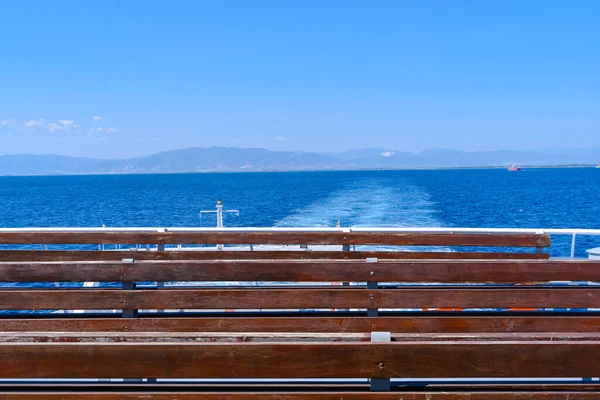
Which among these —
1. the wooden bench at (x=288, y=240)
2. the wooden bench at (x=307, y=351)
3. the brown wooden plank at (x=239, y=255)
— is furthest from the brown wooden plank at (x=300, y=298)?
the wooden bench at (x=288, y=240)

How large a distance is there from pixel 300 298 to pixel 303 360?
1.01 meters

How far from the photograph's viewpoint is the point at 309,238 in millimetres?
5348

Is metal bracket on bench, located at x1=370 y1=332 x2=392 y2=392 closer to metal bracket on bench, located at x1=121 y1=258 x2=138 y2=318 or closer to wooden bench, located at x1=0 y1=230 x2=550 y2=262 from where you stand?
metal bracket on bench, located at x1=121 y1=258 x2=138 y2=318

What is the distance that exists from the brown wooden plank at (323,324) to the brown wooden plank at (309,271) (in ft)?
1.17

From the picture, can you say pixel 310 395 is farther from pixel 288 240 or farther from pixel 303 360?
pixel 288 240

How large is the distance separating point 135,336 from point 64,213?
59878 mm

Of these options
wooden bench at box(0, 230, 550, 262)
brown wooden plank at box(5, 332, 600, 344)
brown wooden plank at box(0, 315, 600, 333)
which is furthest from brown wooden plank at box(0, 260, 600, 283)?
wooden bench at box(0, 230, 550, 262)

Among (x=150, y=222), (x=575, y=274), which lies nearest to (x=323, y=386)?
(x=575, y=274)

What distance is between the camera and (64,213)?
57.4 m

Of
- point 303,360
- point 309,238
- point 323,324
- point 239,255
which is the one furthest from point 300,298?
point 309,238

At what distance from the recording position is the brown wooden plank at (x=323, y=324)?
310 cm

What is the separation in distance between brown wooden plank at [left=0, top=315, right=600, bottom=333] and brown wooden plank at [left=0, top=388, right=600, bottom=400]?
0.79m

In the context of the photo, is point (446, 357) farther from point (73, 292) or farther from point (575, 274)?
point (73, 292)

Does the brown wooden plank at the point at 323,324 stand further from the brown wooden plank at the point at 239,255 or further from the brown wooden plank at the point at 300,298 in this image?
the brown wooden plank at the point at 239,255
